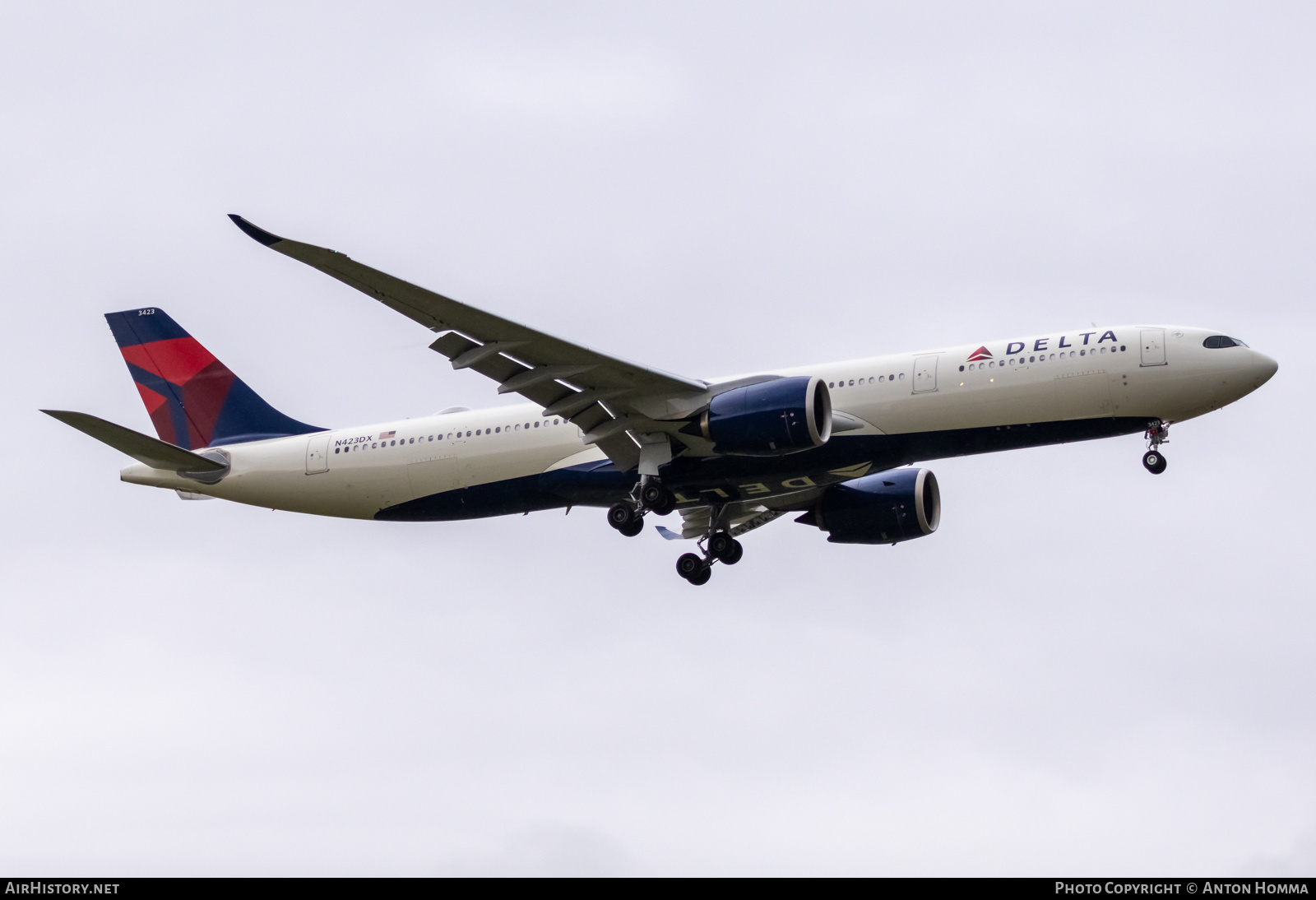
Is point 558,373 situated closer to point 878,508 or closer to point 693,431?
point 693,431

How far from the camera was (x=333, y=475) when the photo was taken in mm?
41719

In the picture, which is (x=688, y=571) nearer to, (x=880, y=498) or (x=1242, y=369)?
(x=880, y=498)

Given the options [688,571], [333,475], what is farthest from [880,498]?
[333,475]

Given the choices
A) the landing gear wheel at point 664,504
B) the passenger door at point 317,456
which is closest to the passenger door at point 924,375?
the landing gear wheel at point 664,504

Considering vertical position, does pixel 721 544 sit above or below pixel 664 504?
above

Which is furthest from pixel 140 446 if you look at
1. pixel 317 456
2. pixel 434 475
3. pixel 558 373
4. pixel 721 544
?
pixel 721 544

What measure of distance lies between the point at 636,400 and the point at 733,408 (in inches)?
→ 98.8

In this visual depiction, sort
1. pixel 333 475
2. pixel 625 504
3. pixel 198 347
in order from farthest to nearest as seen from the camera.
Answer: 1. pixel 198 347
2. pixel 333 475
3. pixel 625 504

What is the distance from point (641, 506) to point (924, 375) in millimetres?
7419

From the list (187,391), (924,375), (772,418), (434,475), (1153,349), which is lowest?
(772,418)

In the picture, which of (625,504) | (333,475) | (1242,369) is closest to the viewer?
(1242,369)

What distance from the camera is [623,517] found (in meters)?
38.5

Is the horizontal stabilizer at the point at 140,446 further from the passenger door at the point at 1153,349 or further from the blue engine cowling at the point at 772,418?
the passenger door at the point at 1153,349

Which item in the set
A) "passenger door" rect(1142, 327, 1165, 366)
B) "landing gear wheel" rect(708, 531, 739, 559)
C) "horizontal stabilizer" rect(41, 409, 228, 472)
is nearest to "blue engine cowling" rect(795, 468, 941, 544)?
"landing gear wheel" rect(708, 531, 739, 559)
